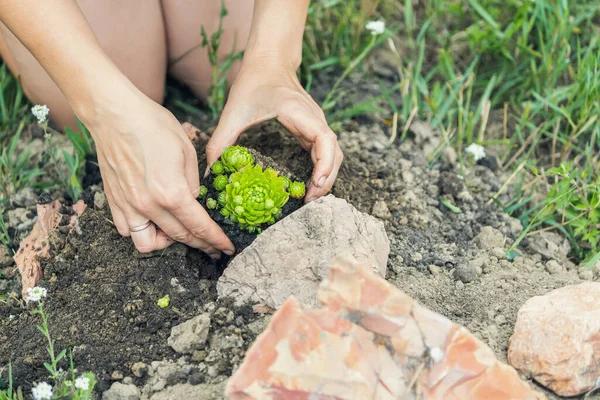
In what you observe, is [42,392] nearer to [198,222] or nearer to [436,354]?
[198,222]

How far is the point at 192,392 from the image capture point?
1976 millimetres

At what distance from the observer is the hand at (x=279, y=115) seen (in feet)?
7.71

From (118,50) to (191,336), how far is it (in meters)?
1.42

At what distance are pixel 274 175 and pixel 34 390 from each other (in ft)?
3.17

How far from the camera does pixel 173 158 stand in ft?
6.89

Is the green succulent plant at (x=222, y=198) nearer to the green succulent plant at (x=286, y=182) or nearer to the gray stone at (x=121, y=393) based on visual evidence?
the green succulent plant at (x=286, y=182)

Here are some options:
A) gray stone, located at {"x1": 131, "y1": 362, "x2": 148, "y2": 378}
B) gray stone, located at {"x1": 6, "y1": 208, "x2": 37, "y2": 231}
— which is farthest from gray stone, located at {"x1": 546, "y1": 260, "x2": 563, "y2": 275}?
gray stone, located at {"x1": 6, "y1": 208, "x2": 37, "y2": 231}

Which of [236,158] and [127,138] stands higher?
[127,138]

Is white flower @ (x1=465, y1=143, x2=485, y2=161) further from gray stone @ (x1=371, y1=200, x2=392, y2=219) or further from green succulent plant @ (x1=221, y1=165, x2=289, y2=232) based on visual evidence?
green succulent plant @ (x1=221, y1=165, x2=289, y2=232)

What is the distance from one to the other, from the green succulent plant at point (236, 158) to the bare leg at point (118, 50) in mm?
887

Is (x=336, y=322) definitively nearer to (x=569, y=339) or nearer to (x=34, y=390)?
(x=569, y=339)

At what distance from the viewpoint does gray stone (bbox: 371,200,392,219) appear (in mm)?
2574

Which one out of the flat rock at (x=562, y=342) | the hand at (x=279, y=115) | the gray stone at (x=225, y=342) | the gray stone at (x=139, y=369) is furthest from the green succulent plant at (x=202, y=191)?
the flat rock at (x=562, y=342)

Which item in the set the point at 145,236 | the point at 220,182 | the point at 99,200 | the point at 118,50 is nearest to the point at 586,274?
the point at 220,182
